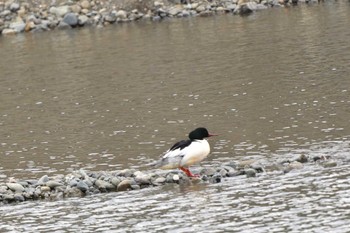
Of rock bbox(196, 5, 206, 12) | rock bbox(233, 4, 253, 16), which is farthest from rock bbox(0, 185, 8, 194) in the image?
rock bbox(196, 5, 206, 12)

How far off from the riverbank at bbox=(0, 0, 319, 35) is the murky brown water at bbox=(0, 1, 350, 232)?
2020 mm

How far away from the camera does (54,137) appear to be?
26.5m

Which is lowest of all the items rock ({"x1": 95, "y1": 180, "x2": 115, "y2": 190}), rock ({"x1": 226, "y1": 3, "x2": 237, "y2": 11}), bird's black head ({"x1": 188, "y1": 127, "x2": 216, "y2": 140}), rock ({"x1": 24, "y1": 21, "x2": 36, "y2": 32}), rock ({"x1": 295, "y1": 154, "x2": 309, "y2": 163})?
rock ({"x1": 226, "y1": 3, "x2": 237, "y2": 11})

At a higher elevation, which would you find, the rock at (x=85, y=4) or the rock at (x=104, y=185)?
the rock at (x=104, y=185)

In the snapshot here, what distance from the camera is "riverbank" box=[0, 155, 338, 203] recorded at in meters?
19.7

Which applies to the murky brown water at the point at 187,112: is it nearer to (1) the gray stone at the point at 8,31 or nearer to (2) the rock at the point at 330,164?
(2) the rock at the point at 330,164

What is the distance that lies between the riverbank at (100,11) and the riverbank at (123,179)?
30.3 meters

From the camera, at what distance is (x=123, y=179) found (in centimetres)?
2006

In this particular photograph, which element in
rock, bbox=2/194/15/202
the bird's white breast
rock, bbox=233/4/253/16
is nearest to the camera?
rock, bbox=2/194/15/202

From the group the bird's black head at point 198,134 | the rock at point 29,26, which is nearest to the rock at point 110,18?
the rock at point 29,26

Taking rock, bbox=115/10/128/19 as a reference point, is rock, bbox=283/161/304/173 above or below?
above

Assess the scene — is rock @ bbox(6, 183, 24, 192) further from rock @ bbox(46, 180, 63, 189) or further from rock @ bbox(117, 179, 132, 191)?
rock @ bbox(117, 179, 132, 191)

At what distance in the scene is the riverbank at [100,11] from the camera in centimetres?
5172

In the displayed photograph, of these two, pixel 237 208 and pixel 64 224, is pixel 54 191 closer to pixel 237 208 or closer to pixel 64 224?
pixel 64 224
